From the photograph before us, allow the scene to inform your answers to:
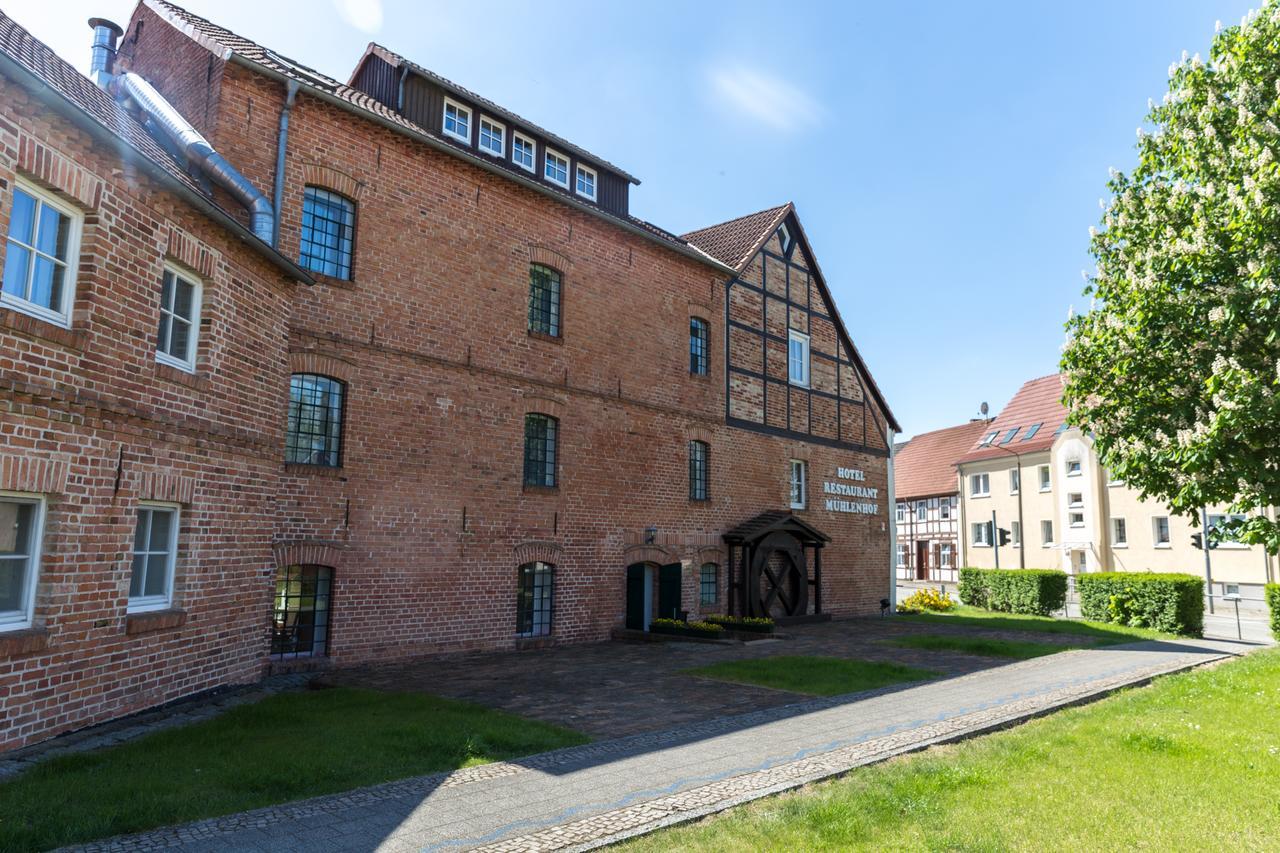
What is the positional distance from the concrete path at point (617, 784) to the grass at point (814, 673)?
0.80 metres

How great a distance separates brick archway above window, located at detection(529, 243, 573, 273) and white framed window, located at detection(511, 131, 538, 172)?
2.01 metres

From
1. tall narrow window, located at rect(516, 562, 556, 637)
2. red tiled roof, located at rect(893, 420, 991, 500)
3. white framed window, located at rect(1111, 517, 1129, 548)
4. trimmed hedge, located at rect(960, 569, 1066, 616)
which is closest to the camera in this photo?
tall narrow window, located at rect(516, 562, 556, 637)

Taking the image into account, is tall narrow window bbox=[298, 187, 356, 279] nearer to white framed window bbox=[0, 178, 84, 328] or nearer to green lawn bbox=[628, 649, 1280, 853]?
white framed window bbox=[0, 178, 84, 328]

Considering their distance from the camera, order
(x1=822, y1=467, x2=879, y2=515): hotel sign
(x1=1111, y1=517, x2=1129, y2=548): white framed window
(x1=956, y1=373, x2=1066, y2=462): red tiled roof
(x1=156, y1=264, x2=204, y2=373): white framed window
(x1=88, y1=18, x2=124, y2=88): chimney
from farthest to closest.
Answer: (x1=956, y1=373, x2=1066, y2=462): red tiled roof < (x1=1111, y1=517, x2=1129, y2=548): white framed window < (x1=822, y1=467, x2=879, y2=515): hotel sign < (x1=88, y1=18, x2=124, y2=88): chimney < (x1=156, y1=264, x2=204, y2=373): white framed window

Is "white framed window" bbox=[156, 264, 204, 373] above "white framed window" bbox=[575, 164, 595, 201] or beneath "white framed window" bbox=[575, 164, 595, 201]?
beneath

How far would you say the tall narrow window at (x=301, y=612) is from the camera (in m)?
11.8

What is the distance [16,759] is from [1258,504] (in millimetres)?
12111

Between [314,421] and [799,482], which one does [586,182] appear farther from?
[799,482]

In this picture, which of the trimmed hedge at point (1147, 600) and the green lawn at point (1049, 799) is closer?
the green lawn at point (1049, 799)

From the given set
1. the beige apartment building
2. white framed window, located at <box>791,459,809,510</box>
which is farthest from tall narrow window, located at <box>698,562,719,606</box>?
the beige apartment building

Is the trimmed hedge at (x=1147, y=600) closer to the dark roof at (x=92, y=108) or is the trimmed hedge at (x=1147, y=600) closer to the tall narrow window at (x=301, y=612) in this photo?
the tall narrow window at (x=301, y=612)

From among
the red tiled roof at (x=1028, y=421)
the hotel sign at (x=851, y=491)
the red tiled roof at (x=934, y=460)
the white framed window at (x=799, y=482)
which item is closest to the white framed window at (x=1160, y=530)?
the red tiled roof at (x=1028, y=421)

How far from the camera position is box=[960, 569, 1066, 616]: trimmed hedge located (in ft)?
81.5

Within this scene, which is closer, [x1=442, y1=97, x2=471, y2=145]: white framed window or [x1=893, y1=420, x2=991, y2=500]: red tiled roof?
[x1=442, y1=97, x2=471, y2=145]: white framed window
